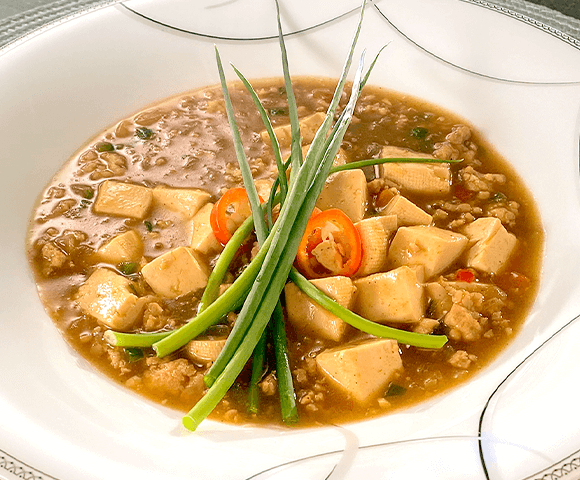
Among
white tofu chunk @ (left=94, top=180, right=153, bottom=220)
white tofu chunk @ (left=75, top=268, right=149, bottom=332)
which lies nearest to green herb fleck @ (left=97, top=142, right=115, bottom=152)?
white tofu chunk @ (left=94, top=180, right=153, bottom=220)

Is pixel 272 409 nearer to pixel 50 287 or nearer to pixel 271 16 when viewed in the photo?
pixel 50 287

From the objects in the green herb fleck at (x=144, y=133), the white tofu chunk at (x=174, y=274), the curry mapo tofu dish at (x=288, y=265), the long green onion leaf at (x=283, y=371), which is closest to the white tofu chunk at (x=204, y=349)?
the curry mapo tofu dish at (x=288, y=265)

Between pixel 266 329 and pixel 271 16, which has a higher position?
pixel 271 16

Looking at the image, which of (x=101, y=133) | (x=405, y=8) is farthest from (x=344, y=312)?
(x=405, y=8)

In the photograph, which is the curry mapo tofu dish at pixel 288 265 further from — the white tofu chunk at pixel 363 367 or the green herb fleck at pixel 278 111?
the green herb fleck at pixel 278 111

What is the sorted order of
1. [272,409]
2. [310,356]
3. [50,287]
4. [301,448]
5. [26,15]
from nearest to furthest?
[301,448], [272,409], [310,356], [50,287], [26,15]

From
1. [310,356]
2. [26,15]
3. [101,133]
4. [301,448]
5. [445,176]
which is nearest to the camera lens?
[301,448]

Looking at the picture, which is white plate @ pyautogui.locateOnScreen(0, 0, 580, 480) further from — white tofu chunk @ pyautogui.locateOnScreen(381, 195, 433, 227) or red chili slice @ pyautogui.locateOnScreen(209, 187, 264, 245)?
red chili slice @ pyautogui.locateOnScreen(209, 187, 264, 245)

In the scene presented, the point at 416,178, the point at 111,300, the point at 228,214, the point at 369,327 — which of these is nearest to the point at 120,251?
the point at 111,300
